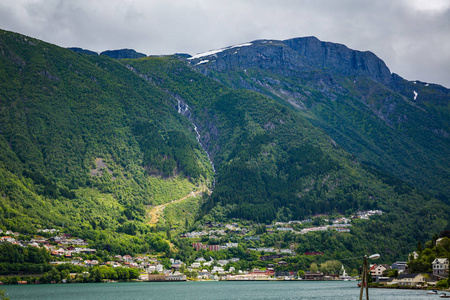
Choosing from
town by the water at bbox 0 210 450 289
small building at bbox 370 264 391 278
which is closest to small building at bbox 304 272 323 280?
town by the water at bbox 0 210 450 289

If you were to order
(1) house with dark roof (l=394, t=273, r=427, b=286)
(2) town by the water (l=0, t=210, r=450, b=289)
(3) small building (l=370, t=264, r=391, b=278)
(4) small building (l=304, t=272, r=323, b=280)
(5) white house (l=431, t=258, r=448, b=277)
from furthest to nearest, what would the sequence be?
1. (4) small building (l=304, t=272, r=323, b=280)
2. (2) town by the water (l=0, t=210, r=450, b=289)
3. (3) small building (l=370, t=264, r=391, b=278)
4. (1) house with dark roof (l=394, t=273, r=427, b=286)
5. (5) white house (l=431, t=258, r=448, b=277)

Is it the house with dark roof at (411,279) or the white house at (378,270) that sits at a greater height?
the white house at (378,270)

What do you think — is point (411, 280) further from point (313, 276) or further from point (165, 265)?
point (165, 265)

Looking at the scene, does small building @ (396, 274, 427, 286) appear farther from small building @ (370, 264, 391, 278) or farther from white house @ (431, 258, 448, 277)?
small building @ (370, 264, 391, 278)

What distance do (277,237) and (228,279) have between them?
33.1 metres

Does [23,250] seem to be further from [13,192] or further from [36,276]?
[13,192]

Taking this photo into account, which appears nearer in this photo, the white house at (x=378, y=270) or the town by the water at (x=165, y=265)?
the white house at (x=378, y=270)

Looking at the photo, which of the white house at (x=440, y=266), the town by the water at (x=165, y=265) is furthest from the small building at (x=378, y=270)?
the white house at (x=440, y=266)

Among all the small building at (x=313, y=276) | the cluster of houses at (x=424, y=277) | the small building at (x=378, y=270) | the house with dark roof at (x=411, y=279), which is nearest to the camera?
the cluster of houses at (x=424, y=277)

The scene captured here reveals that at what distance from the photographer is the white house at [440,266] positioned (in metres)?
98.3

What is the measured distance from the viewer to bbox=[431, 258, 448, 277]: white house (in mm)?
98312

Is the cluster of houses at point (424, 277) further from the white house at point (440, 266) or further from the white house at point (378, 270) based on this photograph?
the white house at point (378, 270)

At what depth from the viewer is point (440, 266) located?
329 feet

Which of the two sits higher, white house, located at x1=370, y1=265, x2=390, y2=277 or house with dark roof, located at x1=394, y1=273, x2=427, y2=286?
white house, located at x1=370, y1=265, x2=390, y2=277
